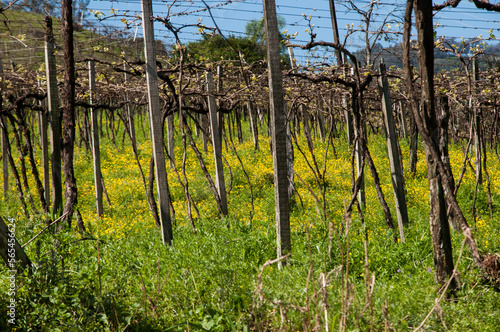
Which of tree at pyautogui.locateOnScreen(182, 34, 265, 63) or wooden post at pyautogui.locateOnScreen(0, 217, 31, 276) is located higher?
tree at pyautogui.locateOnScreen(182, 34, 265, 63)

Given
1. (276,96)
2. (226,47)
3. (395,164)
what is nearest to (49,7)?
(276,96)

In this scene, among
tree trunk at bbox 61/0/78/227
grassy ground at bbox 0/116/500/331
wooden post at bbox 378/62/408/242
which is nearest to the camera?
grassy ground at bbox 0/116/500/331

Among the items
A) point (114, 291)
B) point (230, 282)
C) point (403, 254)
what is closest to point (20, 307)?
point (114, 291)

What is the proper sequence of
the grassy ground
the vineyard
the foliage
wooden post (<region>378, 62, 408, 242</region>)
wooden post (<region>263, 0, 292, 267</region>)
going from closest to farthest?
the grassy ground → the vineyard → wooden post (<region>263, 0, 292, 267</region>) → wooden post (<region>378, 62, 408, 242</region>) → the foliage

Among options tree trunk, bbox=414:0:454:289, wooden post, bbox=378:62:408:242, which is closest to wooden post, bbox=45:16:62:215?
wooden post, bbox=378:62:408:242

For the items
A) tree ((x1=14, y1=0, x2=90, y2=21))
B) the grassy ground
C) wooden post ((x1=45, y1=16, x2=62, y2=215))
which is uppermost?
tree ((x1=14, y1=0, x2=90, y2=21))

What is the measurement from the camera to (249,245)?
4953 millimetres

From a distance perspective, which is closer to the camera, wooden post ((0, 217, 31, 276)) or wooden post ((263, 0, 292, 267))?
wooden post ((0, 217, 31, 276))

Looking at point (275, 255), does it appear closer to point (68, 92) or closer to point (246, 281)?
point (246, 281)

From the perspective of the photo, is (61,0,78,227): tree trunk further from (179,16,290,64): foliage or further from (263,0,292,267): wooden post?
(263,0,292,267): wooden post

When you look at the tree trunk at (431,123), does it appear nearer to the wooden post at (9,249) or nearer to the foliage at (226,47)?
the foliage at (226,47)

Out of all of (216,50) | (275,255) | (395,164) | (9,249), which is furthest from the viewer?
(216,50)

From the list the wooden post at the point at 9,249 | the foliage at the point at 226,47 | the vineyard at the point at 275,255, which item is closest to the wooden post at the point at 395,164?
the vineyard at the point at 275,255

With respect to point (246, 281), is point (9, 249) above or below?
above
